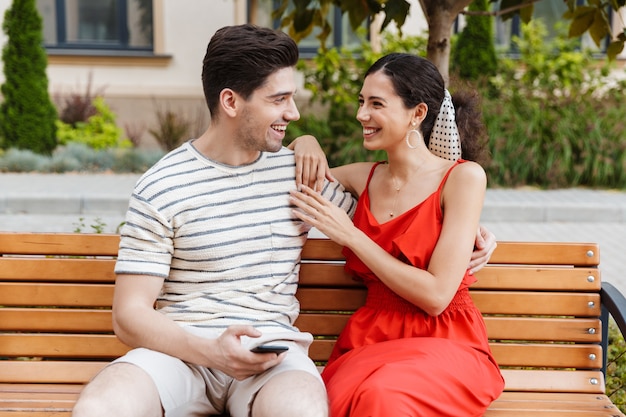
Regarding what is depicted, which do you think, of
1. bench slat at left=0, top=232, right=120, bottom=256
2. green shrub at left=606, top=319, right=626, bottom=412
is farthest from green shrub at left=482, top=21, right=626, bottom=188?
bench slat at left=0, top=232, right=120, bottom=256

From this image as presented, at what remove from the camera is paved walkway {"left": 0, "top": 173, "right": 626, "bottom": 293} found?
8414mm

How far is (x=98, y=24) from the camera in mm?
13625

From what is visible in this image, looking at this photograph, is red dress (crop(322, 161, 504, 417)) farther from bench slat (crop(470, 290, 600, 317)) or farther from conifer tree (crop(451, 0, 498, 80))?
conifer tree (crop(451, 0, 498, 80))

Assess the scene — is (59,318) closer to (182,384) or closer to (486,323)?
(182,384)

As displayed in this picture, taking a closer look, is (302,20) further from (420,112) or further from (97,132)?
(97,132)

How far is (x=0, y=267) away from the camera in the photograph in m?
3.09

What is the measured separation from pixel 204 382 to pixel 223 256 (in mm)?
397

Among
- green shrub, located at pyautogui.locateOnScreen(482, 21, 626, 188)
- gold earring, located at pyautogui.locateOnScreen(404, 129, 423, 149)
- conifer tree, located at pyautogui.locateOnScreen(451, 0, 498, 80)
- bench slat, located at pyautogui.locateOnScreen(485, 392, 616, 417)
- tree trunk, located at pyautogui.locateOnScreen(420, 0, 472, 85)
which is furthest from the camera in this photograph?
conifer tree, located at pyautogui.locateOnScreen(451, 0, 498, 80)

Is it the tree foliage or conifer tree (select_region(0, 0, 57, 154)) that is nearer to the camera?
the tree foliage

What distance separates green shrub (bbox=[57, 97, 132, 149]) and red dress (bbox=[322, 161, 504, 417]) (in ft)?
31.0

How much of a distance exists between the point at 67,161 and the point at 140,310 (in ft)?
29.3

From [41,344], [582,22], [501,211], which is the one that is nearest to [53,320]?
[41,344]

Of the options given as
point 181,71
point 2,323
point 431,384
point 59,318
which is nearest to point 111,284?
point 59,318

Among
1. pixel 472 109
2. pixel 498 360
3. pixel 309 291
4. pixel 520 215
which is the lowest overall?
pixel 520 215
